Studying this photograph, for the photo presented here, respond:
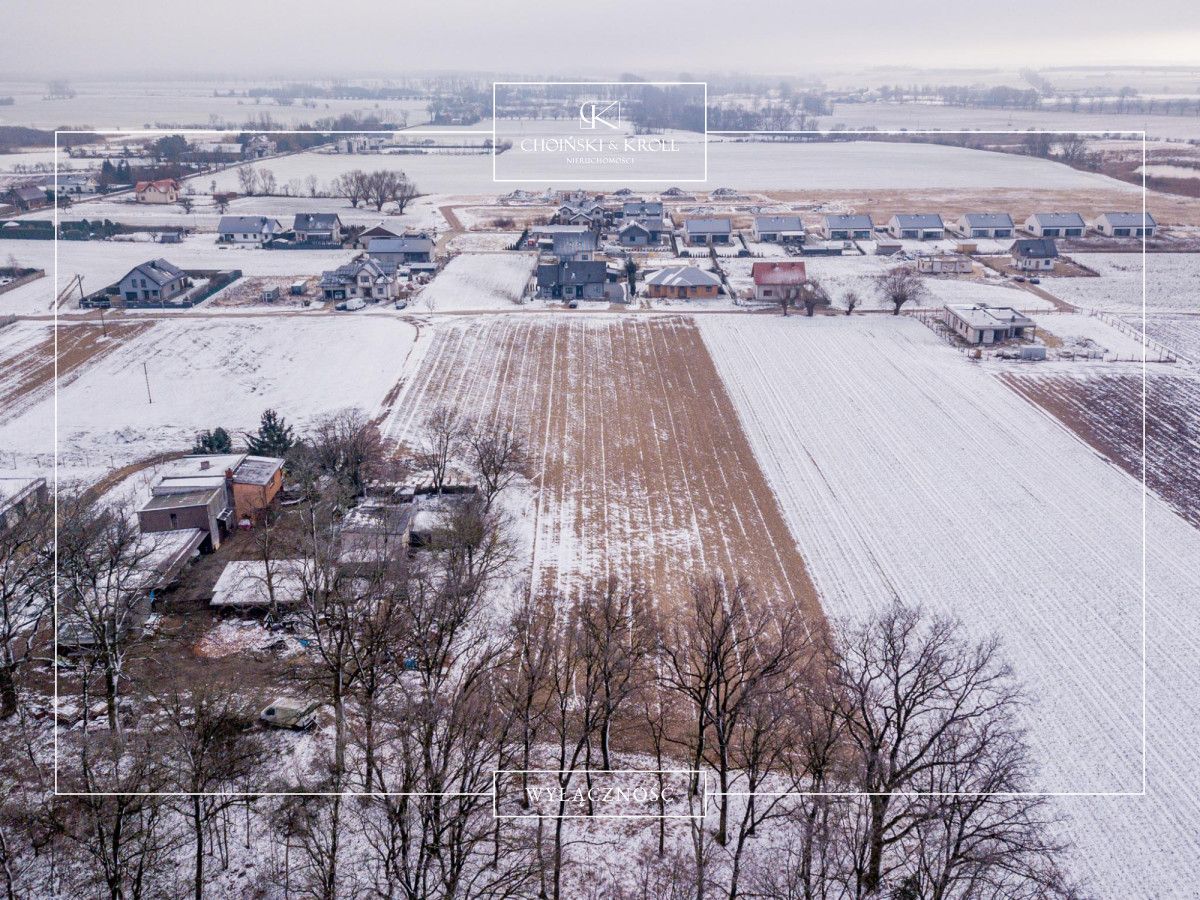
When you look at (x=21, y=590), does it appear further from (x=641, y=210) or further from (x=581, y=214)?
(x=641, y=210)

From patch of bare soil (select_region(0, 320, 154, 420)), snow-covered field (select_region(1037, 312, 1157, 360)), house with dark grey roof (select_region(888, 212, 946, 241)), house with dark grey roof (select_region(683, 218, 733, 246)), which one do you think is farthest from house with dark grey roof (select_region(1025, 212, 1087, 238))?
patch of bare soil (select_region(0, 320, 154, 420))

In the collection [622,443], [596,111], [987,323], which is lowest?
[622,443]

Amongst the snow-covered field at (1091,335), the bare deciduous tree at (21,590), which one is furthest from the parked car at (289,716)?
the snow-covered field at (1091,335)

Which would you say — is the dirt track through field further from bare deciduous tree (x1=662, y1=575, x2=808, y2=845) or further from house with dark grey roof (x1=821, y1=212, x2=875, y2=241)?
house with dark grey roof (x1=821, y1=212, x2=875, y2=241)

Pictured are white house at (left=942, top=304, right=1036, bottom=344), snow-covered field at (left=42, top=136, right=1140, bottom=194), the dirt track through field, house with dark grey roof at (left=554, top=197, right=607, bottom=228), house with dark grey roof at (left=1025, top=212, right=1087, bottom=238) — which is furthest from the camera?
snow-covered field at (left=42, top=136, right=1140, bottom=194)

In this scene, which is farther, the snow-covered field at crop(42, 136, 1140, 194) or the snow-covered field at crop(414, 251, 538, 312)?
the snow-covered field at crop(42, 136, 1140, 194)

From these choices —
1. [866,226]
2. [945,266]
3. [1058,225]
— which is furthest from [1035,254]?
[866,226]

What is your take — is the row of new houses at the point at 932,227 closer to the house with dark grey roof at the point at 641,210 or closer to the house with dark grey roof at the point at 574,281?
the house with dark grey roof at the point at 641,210
